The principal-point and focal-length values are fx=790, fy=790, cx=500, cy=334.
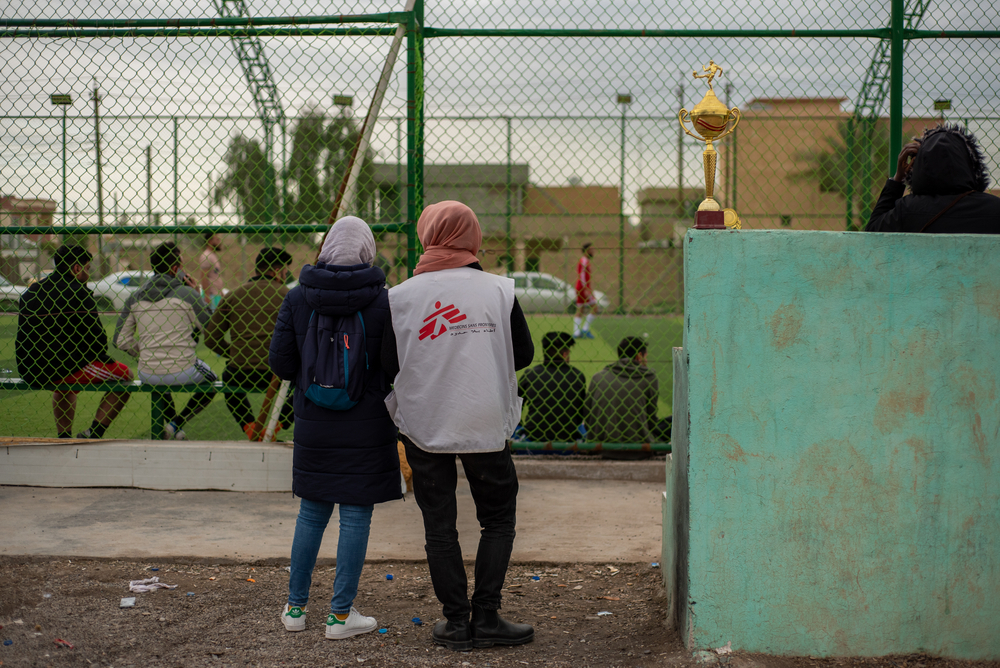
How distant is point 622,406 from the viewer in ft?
17.2

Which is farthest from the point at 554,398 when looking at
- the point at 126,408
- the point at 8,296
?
the point at 126,408

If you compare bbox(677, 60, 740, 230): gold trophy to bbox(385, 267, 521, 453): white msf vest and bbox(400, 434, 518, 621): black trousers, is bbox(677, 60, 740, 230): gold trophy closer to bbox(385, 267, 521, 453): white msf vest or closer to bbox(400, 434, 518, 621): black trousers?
bbox(385, 267, 521, 453): white msf vest

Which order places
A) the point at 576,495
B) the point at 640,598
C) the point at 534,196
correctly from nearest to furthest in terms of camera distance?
the point at 640,598, the point at 576,495, the point at 534,196

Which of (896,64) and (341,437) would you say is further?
(896,64)

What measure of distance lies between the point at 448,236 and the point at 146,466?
9.73ft

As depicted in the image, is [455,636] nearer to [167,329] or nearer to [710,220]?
[710,220]

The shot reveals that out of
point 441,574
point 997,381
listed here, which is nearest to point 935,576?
point 997,381

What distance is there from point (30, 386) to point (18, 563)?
1.87m

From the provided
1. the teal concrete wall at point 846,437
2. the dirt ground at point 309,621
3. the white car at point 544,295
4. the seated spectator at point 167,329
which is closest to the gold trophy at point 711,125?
the teal concrete wall at point 846,437

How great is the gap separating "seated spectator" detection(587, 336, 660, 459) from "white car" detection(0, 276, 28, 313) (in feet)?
12.5

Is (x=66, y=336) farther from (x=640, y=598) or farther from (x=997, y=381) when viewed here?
(x=997, y=381)

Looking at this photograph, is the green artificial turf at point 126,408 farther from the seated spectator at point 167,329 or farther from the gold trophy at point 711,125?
the gold trophy at point 711,125

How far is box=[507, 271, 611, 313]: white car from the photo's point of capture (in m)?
18.3

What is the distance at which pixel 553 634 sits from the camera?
9.90 ft
